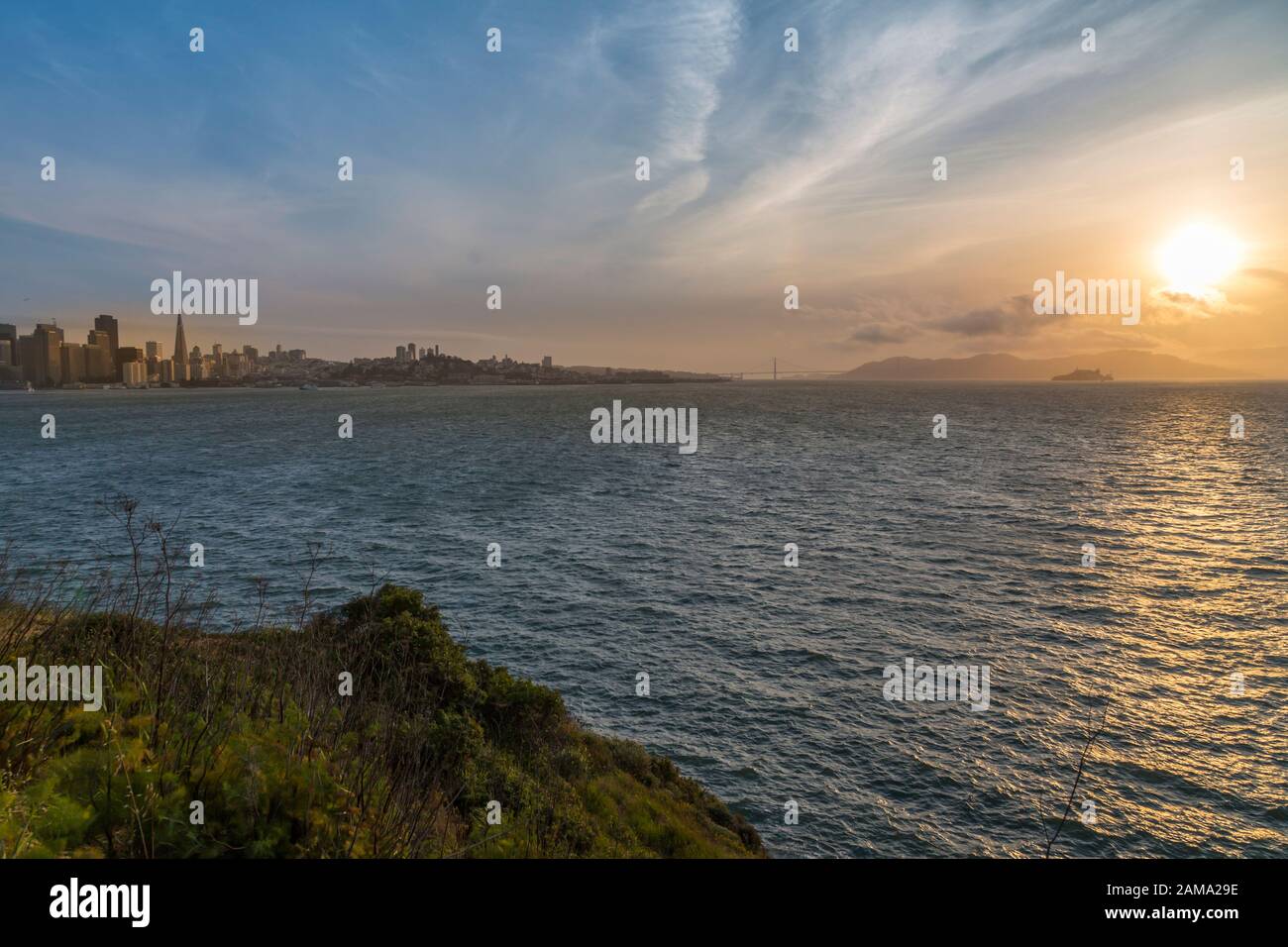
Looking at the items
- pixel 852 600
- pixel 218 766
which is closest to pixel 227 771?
pixel 218 766

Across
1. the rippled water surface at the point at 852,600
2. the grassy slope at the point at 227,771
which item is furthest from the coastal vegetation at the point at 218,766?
the rippled water surface at the point at 852,600

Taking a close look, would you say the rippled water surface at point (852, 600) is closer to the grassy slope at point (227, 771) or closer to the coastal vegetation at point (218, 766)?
the coastal vegetation at point (218, 766)

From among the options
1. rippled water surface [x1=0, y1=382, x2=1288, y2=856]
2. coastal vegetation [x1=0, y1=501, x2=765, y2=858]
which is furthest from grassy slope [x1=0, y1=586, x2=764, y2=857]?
rippled water surface [x1=0, y1=382, x2=1288, y2=856]

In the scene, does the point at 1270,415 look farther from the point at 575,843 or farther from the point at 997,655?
the point at 575,843

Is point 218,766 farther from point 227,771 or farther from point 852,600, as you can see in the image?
point 852,600

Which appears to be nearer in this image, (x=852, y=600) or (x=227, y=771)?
(x=227, y=771)

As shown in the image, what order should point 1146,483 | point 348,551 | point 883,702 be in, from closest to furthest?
point 883,702
point 348,551
point 1146,483

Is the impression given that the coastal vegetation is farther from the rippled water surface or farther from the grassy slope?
the rippled water surface

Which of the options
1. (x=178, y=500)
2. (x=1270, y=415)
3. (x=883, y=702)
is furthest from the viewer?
(x=1270, y=415)
